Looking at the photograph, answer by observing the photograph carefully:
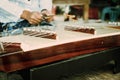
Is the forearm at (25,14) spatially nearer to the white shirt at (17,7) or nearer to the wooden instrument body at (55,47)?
the white shirt at (17,7)

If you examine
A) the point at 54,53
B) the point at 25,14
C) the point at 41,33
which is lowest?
the point at 54,53

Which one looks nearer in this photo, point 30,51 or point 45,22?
point 30,51

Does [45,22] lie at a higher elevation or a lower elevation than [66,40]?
higher

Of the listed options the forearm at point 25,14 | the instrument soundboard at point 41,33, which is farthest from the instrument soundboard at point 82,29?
the forearm at point 25,14

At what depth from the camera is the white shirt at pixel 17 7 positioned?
2105mm

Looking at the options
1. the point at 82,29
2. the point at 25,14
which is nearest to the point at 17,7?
the point at 25,14

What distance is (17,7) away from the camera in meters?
2.20

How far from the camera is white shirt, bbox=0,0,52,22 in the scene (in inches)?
82.9

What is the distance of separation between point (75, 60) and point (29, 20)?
71cm

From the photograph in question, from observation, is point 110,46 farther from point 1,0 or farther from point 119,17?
point 119,17

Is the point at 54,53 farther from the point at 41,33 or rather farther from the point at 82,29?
the point at 82,29

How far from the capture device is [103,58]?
2.15 m

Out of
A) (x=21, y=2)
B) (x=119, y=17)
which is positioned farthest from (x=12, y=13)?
(x=119, y=17)

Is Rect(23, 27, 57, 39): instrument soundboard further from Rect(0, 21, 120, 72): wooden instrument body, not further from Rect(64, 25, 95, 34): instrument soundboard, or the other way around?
Rect(64, 25, 95, 34): instrument soundboard
